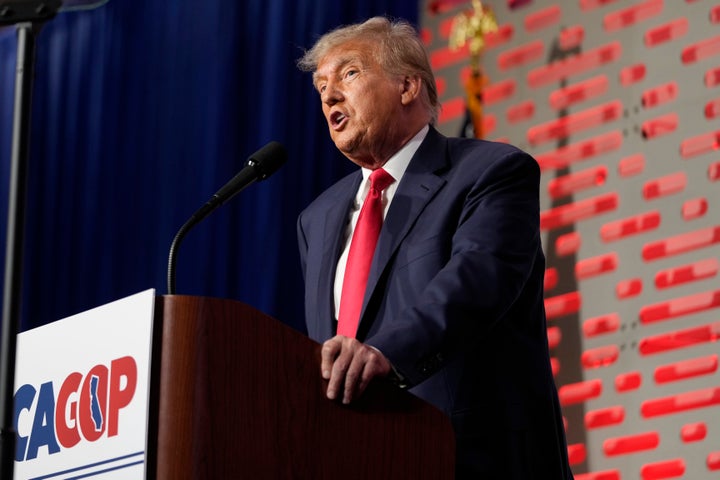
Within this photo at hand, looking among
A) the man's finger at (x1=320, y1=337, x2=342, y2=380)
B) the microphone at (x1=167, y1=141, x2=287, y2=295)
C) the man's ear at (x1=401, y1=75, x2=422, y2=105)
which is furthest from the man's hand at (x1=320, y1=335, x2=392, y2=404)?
the man's ear at (x1=401, y1=75, x2=422, y2=105)

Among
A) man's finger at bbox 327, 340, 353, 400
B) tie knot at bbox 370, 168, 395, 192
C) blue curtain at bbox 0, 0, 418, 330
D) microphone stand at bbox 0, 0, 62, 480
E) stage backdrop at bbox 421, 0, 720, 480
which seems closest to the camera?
microphone stand at bbox 0, 0, 62, 480

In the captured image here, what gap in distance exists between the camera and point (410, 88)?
97.0 inches

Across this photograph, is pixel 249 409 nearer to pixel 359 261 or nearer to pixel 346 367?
pixel 346 367

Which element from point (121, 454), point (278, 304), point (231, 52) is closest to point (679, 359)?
point (278, 304)

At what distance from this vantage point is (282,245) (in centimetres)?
423

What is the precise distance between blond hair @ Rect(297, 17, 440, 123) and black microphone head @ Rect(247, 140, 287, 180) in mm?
524

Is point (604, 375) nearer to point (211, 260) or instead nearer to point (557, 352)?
point (557, 352)

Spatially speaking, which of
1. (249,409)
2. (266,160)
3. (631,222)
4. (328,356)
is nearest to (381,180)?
(266,160)

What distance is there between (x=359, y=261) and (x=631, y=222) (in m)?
1.99

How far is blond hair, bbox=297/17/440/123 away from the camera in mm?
2453

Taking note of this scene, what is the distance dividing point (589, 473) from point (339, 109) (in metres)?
1.83

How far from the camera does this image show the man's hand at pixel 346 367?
1.60m

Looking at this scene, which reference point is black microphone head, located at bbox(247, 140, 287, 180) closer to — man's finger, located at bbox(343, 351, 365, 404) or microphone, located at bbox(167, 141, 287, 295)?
microphone, located at bbox(167, 141, 287, 295)

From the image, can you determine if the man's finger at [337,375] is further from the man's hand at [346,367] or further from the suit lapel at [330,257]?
the suit lapel at [330,257]
